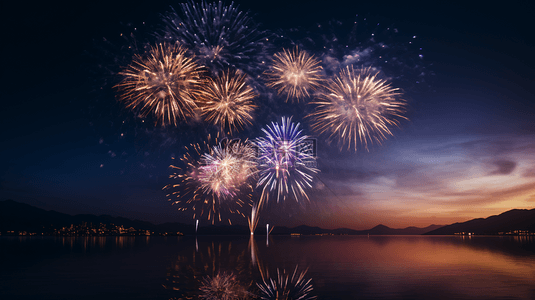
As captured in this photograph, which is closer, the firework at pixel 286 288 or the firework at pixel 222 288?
the firework at pixel 222 288

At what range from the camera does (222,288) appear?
22.1m

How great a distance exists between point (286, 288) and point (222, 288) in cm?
451

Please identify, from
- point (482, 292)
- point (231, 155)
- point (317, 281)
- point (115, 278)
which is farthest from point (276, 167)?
point (482, 292)

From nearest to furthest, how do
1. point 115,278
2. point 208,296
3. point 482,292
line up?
point 208,296, point 482,292, point 115,278

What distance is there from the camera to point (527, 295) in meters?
21.2

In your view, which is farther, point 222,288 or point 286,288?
point 286,288

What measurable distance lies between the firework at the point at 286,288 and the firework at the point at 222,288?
4.84ft

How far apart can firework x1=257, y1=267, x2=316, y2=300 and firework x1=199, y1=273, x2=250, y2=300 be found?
1475 mm

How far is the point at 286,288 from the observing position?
22.5 m

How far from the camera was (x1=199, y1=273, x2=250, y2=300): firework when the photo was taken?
1936 cm

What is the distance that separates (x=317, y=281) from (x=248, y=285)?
241 inches

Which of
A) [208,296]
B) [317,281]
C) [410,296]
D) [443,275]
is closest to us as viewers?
[208,296]

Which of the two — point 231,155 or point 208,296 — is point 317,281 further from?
point 231,155

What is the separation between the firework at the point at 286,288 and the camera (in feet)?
64.7
